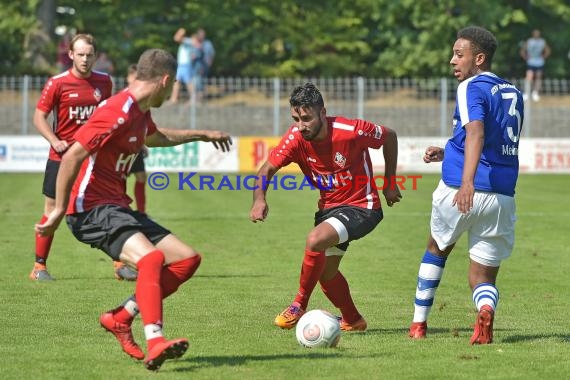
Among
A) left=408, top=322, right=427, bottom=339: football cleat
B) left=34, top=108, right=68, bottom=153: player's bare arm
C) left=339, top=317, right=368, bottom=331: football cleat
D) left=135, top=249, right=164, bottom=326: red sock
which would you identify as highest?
left=34, top=108, right=68, bottom=153: player's bare arm

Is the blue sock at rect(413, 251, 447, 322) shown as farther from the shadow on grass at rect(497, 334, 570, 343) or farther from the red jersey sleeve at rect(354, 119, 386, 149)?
the red jersey sleeve at rect(354, 119, 386, 149)

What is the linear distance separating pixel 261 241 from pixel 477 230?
24.1 feet

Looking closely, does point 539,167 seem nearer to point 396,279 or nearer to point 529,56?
point 529,56

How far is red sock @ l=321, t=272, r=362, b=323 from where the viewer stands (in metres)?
8.55

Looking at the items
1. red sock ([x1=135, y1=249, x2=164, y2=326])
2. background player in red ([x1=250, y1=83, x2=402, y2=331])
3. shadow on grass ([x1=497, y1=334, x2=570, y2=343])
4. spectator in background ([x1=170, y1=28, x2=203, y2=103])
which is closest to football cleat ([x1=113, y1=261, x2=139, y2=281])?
background player in red ([x1=250, y1=83, x2=402, y2=331])

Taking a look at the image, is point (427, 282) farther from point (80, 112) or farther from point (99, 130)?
point (80, 112)

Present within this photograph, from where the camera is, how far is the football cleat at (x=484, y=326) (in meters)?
7.62

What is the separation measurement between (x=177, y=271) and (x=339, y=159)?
6.55 ft

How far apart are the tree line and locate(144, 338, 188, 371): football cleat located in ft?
103

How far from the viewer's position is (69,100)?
11.1 meters

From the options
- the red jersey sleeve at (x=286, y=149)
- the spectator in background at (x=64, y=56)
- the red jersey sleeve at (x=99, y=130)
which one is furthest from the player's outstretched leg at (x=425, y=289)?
the spectator in background at (x=64, y=56)

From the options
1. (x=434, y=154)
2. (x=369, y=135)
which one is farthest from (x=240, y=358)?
(x=369, y=135)

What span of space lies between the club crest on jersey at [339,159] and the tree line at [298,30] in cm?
2937

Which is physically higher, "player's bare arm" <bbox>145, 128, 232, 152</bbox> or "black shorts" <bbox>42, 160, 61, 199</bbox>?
"player's bare arm" <bbox>145, 128, 232, 152</bbox>
